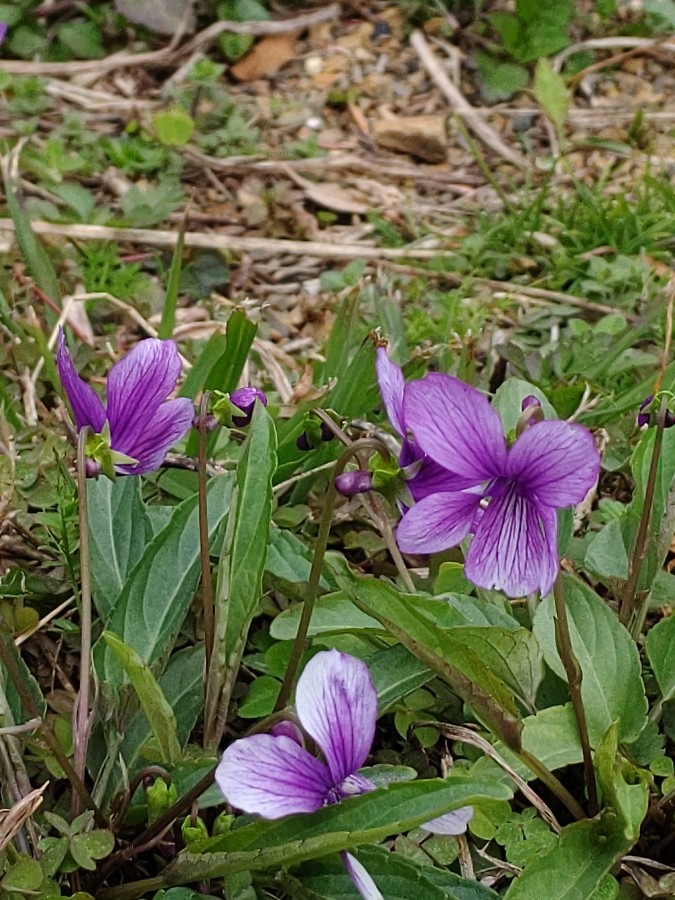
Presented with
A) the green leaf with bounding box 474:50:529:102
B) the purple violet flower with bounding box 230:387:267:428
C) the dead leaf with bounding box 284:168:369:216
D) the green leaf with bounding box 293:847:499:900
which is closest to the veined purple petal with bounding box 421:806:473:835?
the green leaf with bounding box 293:847:499:900

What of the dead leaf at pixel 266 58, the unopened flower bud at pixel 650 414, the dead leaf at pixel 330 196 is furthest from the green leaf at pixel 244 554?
the dead leaf at pixel 266 58

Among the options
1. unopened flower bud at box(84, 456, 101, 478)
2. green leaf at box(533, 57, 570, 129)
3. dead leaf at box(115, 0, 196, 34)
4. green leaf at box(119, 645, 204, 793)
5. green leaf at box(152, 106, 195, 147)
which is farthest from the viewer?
dead leaf at box(115, 0, 196, 34)

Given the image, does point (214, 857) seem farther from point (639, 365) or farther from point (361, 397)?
point (639, 365)

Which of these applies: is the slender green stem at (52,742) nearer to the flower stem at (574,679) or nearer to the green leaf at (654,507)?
the flower stem at (574,679)

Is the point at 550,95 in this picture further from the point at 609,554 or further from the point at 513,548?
the point at 513,548

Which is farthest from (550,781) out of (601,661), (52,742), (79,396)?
(79,396)

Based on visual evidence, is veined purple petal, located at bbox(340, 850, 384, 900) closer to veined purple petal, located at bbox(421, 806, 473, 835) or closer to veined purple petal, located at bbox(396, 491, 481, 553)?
veined purple petal, located at bbox(421, 806, 473, 835)

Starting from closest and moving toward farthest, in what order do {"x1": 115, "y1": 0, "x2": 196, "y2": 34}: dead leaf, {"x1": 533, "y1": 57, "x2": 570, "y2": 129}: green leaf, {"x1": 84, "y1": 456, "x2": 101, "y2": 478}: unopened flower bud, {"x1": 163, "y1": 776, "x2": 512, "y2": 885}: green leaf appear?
1. {"x1": 163, "y1": 776, "x2": 512, "y2": 885}: green leaf
2. {"x1": 84, "y1": 456, "x2": 101, "y2": 478}: unopened flower bud
3. {"x1": 533, "y1": 57, "x2": 570, "y2": 129}: green leaf
4. {"x1": 115, "y1": 0, "x2": 196, "y2": 34}: dead leaf
